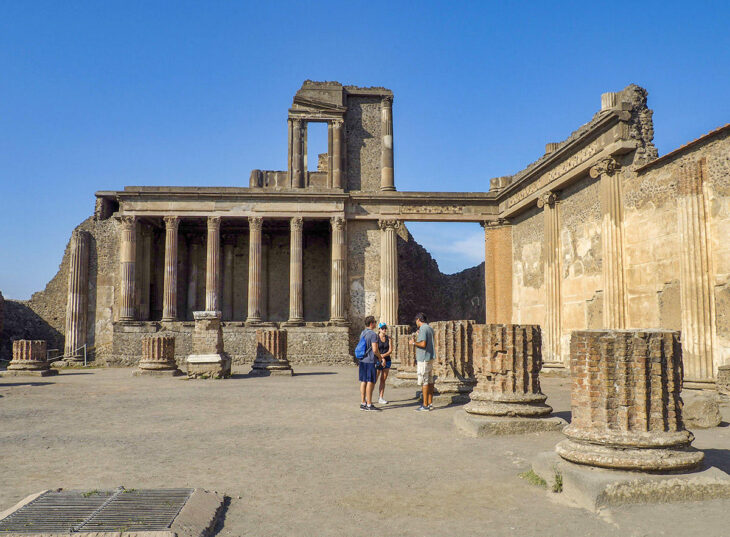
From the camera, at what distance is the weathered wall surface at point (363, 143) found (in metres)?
24.2

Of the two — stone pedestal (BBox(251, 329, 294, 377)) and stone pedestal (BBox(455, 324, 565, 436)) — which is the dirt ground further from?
stone pedestal (BBox(251, 329, 294, 377))

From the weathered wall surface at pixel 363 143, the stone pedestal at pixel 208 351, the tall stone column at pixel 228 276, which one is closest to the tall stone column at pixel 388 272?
the weathered wall surface at pixel 363 143

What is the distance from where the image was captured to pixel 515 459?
540 cm

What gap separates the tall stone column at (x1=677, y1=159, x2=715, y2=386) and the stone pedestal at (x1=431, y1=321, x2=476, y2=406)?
13.9ft

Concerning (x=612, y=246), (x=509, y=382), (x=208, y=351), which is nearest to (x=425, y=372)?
(x=509, y=382)

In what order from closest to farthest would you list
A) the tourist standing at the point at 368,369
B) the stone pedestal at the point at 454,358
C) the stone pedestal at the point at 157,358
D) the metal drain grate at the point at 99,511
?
the metal drain grate at the point at 99,511 < the tourist standing at the point at 368,369 < the stone pedestal at the point at 454,358 < the stone pedestal at the point at 157,358

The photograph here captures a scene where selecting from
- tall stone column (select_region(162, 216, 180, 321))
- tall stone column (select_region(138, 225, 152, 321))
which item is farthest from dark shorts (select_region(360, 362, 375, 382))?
tall stone column (select_region(138, 225, 152, 321))

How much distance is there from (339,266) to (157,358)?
27.6 ft

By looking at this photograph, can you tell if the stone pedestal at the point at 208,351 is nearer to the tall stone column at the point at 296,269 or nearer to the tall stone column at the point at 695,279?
the tall stone column at the point at 296,269

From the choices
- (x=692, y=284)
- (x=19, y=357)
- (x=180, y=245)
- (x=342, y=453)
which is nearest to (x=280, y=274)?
(x=180, y=245)

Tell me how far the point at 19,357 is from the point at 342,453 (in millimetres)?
13479

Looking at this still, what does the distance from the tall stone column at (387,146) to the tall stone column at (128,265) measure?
954cm

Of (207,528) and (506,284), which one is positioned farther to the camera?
(506,284)

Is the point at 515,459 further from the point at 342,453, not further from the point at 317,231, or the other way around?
the point at 317,231
